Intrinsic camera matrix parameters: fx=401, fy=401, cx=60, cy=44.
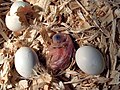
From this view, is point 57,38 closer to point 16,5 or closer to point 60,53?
point 60,53

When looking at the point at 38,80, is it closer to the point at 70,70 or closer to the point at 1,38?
the point at 70,70

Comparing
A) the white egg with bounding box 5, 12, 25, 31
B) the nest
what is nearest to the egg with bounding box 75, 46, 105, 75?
the nest

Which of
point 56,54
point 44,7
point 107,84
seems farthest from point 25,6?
point 107,84

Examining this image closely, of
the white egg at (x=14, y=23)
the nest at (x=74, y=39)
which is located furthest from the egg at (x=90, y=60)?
the white egg at (x=14, y=23)

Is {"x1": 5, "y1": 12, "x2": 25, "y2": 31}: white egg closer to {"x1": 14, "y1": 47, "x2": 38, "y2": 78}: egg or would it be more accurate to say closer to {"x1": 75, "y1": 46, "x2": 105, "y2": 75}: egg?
{"x1": 14, "y1": 47, "x2": 38, "y2": 78}: egg

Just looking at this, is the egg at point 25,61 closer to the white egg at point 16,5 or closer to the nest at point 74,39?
the nest at point 74,39
